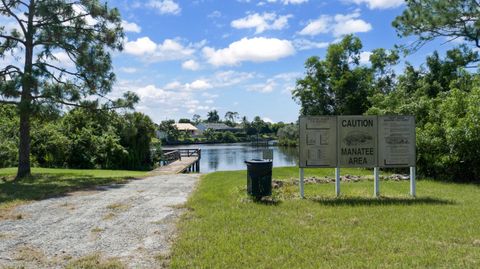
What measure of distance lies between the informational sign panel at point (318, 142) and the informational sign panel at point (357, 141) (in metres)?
0.17

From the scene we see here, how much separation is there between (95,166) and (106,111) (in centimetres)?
1253

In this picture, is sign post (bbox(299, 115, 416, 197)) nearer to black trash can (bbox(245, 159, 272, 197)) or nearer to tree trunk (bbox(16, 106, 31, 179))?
black trash can (bbox(245, 159, 272, 197))

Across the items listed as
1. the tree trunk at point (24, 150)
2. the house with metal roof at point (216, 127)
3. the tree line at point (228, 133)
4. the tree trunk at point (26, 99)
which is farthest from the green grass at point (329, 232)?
the house with metal roof at point (216, 127)

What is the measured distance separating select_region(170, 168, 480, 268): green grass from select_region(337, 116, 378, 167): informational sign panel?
0.84 meters

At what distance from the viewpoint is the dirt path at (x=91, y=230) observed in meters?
5.76

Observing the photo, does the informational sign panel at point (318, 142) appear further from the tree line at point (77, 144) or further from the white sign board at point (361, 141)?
the tree line at point (77, 144)

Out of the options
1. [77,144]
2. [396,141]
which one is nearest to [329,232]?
[396,141]

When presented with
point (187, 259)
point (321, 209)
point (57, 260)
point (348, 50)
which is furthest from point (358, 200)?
point (348, 50)

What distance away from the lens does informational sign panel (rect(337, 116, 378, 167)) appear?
10.8m

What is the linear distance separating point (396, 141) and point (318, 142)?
6.29 feet

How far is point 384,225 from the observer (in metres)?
7.27

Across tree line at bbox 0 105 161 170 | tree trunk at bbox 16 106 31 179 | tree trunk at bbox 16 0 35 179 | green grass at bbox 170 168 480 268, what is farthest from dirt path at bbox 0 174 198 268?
tree line at bbox 0 105 161 170

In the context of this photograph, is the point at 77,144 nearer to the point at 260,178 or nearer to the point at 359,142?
the point at 260,178

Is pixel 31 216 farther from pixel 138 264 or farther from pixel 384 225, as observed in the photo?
pixel 384 225
